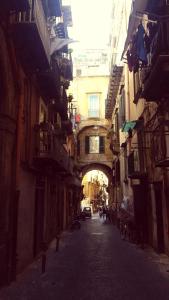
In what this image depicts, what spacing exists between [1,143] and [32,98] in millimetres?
3736

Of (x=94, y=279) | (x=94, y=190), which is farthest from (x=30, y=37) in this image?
(x=94, y=190)

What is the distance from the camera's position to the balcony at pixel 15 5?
6.85 metres

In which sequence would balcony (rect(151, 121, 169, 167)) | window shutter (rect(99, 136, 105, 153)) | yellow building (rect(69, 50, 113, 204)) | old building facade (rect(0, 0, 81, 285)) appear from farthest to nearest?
1. window shutter (rect(99, 136, 105, 153))
2. yellow building (rect(69, 50, 113, 204))
3. balcony (rect(151, 121, 169, 167))
4. old building facade (rect(0, 0, 81, 285))

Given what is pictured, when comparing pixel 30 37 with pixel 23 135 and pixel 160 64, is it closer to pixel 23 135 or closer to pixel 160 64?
pixel 23 135

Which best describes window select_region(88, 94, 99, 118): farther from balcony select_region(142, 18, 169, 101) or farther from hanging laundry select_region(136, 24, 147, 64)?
balcony select_region(142, 18, 169, 101)

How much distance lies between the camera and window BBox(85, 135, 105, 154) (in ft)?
110

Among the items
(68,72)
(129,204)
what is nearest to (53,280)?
(129,204)

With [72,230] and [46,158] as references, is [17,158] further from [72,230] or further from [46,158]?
[72,230]

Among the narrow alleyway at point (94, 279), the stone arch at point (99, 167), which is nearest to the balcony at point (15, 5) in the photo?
the narrow alleyway at point (94, 279)

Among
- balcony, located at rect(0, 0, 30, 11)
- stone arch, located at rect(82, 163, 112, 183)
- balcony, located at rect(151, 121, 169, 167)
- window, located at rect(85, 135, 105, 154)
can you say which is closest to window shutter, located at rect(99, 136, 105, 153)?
window, located at rect(85, 135, 105, 154)

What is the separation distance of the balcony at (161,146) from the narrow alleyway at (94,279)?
3093 mm

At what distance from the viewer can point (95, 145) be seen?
3372cm

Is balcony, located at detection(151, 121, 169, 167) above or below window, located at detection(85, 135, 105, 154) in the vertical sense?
below

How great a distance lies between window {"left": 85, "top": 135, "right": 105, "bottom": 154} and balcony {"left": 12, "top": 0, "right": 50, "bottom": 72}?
23928 mm
